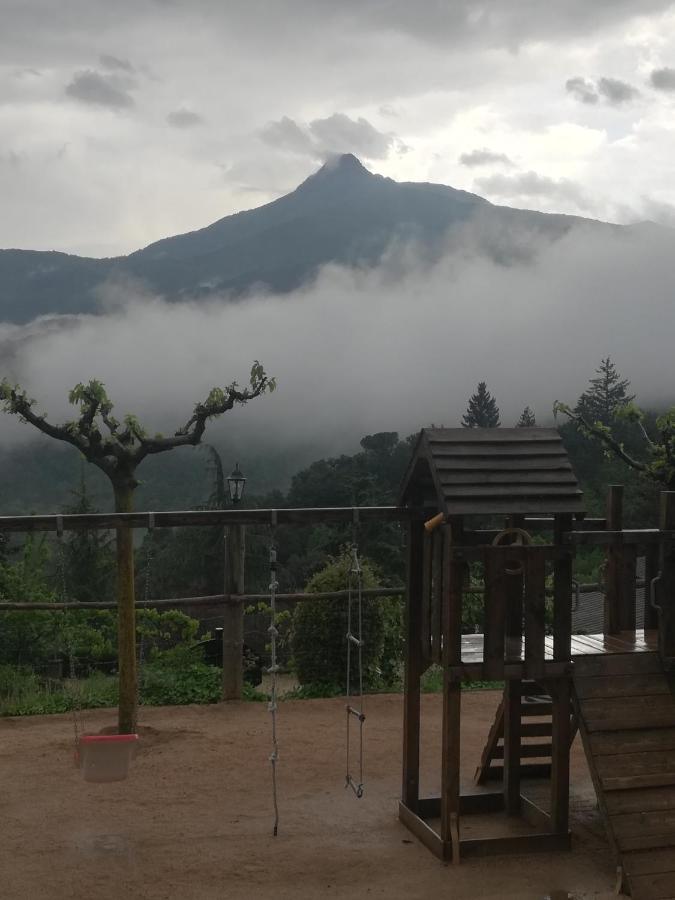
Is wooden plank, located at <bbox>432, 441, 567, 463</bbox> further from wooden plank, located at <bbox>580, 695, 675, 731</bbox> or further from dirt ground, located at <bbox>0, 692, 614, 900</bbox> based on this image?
dirt ground, located at <bbox>0, 692, 614, 900</bbox>

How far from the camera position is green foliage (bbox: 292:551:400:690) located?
11.2 m

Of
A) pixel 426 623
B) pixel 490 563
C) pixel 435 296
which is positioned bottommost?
pixel 426 623

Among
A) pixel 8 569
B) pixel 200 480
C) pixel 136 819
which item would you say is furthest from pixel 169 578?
pixel 200 480

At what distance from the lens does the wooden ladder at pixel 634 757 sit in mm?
5648

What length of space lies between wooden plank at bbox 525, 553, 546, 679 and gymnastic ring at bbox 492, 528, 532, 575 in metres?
0.07

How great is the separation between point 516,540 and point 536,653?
100cm

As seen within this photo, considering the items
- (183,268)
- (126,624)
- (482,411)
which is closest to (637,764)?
(126,624)

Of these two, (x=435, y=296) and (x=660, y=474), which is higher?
(x=435, y=296)

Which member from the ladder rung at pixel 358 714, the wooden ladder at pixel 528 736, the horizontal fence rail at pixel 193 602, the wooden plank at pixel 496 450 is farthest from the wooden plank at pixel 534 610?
the horizontal fence rail at pixel 193 602

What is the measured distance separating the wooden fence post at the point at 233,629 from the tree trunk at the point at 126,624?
5.32 feet

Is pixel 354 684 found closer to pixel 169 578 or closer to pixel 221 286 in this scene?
pixel 169 578

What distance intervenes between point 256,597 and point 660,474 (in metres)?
5.58

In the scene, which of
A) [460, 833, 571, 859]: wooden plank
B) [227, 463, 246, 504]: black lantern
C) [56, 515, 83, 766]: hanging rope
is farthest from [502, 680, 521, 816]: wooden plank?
[227, 463, 246, 504]: black lantern

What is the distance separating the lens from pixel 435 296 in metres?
182
